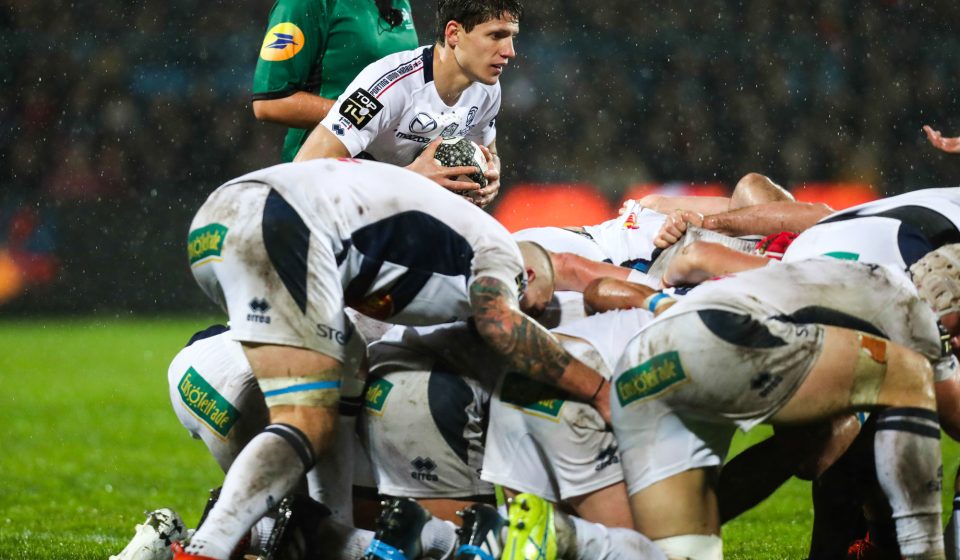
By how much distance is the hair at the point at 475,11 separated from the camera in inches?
185

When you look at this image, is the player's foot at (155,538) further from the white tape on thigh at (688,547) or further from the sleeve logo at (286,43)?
the sleeve logo at (286,43)

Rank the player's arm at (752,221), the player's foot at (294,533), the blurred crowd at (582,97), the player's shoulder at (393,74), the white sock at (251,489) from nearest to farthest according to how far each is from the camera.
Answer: the white sock at (251,489), the player's foot at (294,533), the player's arm at (752,221), the player's shoulder at (393,74), the blurred crowd at (582,97)

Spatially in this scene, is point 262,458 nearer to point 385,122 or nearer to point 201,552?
point 201,552

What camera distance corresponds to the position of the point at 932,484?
3211 mm

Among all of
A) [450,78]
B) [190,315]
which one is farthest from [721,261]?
[190,315]

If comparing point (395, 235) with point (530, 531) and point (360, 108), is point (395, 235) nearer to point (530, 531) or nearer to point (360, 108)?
point (530, 531)

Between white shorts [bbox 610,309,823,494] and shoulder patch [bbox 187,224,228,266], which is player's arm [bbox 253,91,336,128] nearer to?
shoulder patch [bbox 187,224,228,266]

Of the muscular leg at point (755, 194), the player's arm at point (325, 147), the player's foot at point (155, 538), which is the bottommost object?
the player's foot at point (155, 538)

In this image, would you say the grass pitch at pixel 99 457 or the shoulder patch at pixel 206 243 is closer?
the shoulder patch at pixel 206 243

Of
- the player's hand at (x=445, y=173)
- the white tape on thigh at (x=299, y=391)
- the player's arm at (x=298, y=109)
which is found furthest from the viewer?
the player's arm at (x=298, y=109)

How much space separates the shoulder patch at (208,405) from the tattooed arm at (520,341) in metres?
0.98

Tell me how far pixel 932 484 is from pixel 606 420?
891 millimetres

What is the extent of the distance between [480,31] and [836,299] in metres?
1.99

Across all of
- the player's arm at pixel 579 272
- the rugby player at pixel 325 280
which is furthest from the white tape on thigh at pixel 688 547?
the player's arm at pixel 579 272
